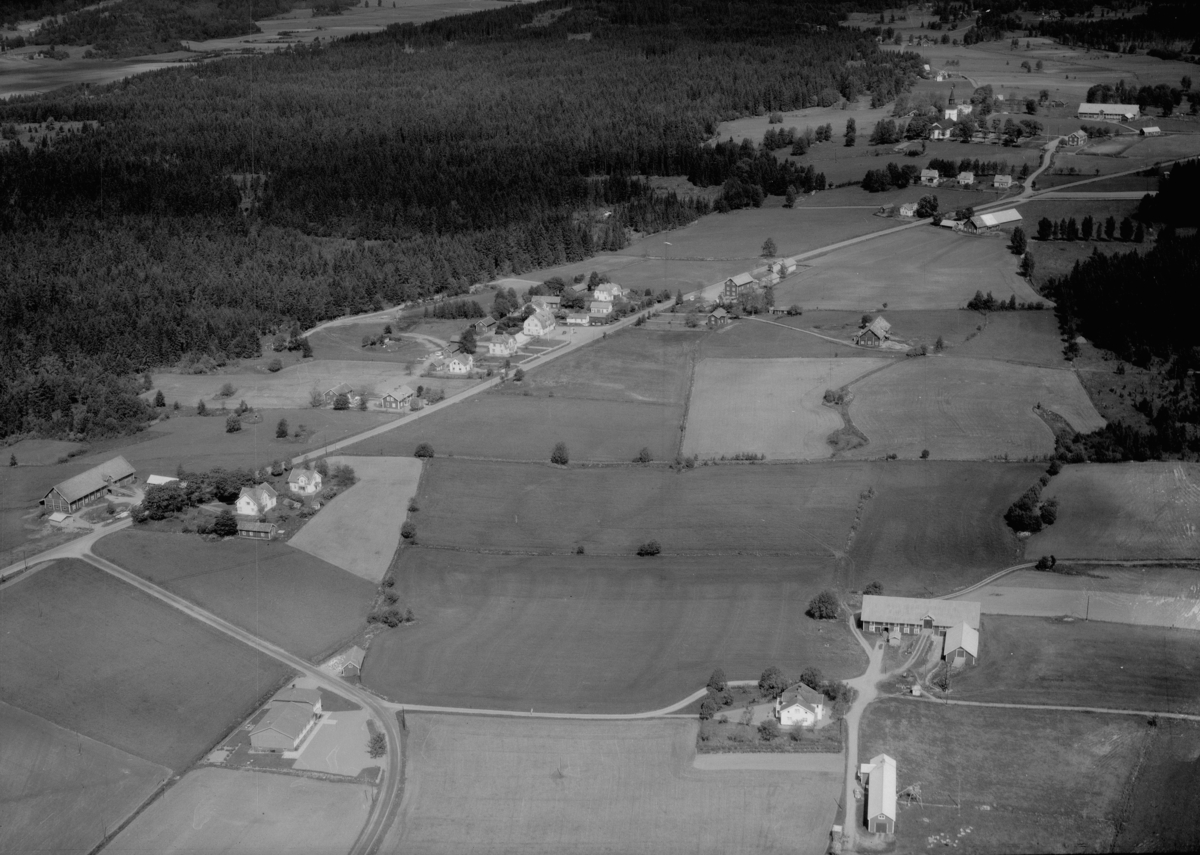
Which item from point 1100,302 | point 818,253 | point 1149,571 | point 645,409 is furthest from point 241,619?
point 818,253

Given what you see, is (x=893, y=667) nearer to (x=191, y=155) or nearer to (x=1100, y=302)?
(x=1100, y=302)

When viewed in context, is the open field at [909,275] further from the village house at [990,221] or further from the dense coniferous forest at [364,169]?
the dense coniferous forest at [364,169]

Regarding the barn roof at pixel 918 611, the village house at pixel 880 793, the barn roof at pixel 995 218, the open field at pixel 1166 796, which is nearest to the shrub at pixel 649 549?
the barn roof at pixel 918 611

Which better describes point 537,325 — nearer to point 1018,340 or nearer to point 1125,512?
point 1018,340

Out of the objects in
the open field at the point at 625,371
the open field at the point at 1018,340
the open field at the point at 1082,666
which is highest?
the open field at the point at 625,371

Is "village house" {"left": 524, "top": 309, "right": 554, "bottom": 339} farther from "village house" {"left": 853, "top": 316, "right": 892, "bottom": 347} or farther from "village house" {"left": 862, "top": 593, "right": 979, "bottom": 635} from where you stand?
"village house" {"left": 862, "top": 593, "right": 979, "bottom": 635}
